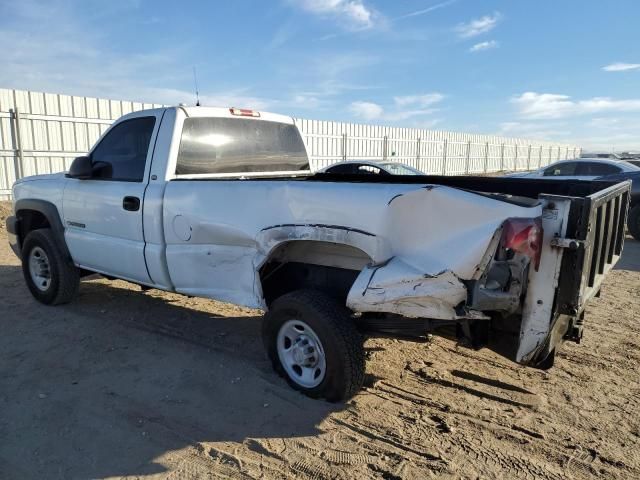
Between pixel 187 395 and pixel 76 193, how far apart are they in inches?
107

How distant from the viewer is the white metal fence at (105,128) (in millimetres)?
12391

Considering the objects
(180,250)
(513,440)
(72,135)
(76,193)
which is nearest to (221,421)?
(180,250)

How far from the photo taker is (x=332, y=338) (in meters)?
3.21

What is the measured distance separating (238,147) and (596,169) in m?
10.2

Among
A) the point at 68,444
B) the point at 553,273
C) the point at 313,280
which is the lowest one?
the point at 68,444

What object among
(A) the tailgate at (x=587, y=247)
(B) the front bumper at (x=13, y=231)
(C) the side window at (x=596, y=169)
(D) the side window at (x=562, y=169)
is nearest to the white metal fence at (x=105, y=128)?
(B) the front bumper at (x=13, y=231)

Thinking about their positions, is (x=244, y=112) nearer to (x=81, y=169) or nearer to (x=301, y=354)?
(x=81, y=169)

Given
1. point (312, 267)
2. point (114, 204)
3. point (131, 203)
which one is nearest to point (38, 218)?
point (114, 204)

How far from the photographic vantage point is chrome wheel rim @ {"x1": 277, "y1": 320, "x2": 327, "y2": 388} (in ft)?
11.3

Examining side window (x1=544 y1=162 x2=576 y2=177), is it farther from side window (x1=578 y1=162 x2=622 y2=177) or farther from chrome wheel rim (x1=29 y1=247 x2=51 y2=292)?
chrome wheel rim (x1=29 y1=247 x2=51 y2=292)

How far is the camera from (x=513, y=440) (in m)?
2.99

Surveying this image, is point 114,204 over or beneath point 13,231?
over

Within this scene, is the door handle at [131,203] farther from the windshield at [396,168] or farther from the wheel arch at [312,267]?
the windshield at [396,168]

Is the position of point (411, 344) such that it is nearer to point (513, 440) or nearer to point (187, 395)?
point (513, 440)
